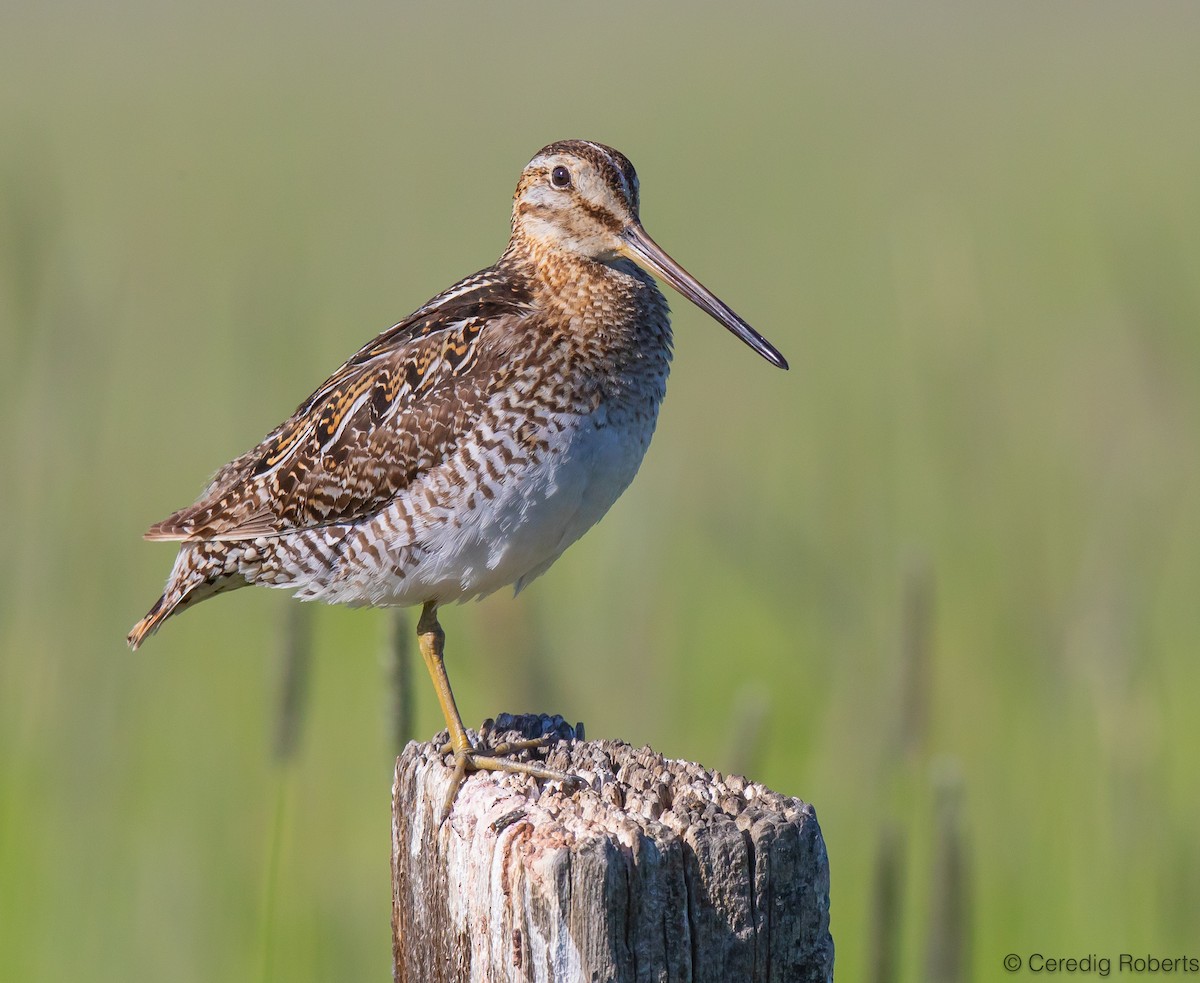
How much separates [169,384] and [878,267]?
6.72m

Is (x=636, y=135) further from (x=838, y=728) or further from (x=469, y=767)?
(x=469, y=767)

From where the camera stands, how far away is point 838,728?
5852mm

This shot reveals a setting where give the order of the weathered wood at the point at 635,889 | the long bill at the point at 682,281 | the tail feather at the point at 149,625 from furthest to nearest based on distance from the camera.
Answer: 1. the tail feather at the point at 149,625
2. the long bill at the point at 682,281
3. the weathered wood at the point at 635,889

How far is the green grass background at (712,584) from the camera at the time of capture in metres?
5.02

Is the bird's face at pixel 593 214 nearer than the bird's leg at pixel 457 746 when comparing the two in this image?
No

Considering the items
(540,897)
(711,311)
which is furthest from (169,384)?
(540,897)

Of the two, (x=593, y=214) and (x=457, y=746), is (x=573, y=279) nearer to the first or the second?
(x=593, y=214)

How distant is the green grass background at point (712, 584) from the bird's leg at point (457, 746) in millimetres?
227

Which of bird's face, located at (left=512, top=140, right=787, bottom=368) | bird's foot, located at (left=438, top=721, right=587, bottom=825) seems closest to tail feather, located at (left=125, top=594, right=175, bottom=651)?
bird's foot, located at (left=438, top=721, right=587, bottom=825)

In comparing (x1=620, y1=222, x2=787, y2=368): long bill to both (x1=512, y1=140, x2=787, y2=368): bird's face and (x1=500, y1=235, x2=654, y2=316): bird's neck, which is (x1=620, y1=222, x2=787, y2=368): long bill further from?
(x1=500, y1=235, x2=654, y2=316): bird's neck

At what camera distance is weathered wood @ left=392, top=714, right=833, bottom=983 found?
2.91 metres

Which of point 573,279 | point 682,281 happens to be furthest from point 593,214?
point 682,281
